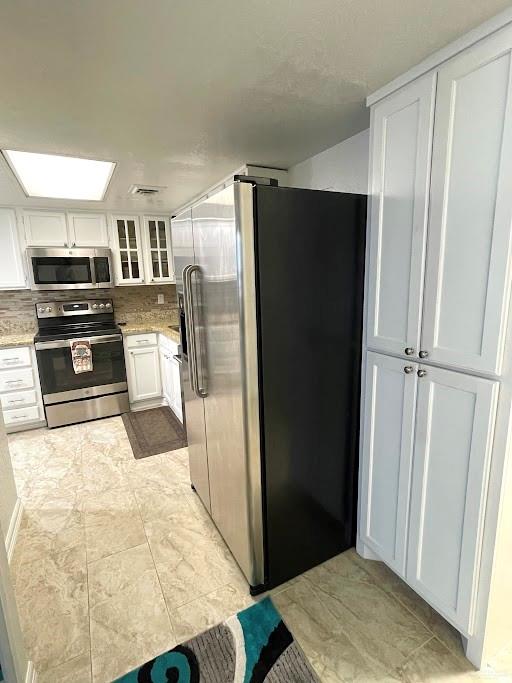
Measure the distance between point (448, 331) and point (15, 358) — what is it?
372 centimetres

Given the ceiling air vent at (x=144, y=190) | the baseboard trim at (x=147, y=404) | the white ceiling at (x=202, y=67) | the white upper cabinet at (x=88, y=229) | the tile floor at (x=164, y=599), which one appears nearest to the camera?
the white ceiling at (x=202, y=67)

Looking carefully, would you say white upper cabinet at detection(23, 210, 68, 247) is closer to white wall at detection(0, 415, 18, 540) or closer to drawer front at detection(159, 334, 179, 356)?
drawer front at detection(159, 334, 179, 356)

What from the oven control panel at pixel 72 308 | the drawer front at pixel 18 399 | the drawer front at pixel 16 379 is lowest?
the drawer front at pixel 18 399

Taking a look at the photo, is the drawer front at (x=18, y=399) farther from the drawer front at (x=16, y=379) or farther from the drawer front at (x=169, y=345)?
the drawer front at (x=169, y=345)

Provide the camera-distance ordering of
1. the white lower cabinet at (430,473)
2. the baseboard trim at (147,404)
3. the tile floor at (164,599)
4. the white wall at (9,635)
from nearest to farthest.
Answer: the white wall at (9,635), the white lower cabinet at (430,473), the tile floor at (164,599), the baseboard trim at (147,404)

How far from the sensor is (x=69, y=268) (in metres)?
3.65

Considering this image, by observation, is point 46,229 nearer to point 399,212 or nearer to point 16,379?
point 16,379

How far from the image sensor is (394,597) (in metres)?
1.66

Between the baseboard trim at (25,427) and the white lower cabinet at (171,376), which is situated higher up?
the white lower cabinet at (171,376)

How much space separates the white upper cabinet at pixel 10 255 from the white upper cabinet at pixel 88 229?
1.64 feet

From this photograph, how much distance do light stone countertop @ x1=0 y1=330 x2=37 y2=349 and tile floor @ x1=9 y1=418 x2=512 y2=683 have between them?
1.51 metres

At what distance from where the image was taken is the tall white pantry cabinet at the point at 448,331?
1.13m

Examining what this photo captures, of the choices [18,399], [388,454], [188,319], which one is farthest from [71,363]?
[388,454]

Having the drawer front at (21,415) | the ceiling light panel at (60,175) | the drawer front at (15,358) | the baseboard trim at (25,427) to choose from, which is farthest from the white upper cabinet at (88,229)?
the baseboard trim at (25,427)
